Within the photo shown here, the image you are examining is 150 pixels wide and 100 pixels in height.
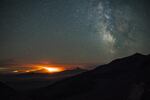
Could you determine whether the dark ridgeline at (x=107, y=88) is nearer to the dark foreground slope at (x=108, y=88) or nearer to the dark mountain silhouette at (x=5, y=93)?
the dark foreground slope at (x=108, y=88)

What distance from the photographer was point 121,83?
4944 cm

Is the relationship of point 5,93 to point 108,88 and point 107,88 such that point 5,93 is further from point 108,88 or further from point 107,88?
point 108,88

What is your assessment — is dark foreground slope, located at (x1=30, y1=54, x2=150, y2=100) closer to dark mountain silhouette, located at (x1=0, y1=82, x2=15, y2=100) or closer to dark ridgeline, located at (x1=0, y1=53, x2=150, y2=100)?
dark ridgeline, located at (x1=0, y1=53, x2=150, y2=100)

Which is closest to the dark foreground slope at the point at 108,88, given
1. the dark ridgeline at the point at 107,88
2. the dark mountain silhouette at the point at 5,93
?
the dark ridgeline at the point at 107,88

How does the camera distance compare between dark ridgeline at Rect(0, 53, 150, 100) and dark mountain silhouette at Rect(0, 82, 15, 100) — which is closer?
dark ridgeline at Rect(0, 53, 150, 100)

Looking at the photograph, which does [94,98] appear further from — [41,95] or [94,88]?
[41,95]

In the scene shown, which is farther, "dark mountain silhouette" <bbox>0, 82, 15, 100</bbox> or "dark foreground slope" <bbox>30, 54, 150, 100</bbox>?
"dark mountain silhouette" <bbox>0, 82, 15, 100</bbox>

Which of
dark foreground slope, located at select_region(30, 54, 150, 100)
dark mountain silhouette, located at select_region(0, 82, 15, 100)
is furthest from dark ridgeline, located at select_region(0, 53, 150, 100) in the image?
dark mountain silhouette, located at select_region(0, 82, 15, 100)

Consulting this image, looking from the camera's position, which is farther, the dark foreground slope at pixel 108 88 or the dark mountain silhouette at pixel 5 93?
the dark mountain silhouette at pixel 5 93

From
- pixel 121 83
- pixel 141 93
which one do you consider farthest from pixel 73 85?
pixel 141 93

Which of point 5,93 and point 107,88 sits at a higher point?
point 5,93

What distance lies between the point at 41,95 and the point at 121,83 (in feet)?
87.4

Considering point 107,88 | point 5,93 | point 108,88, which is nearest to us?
point 108,88

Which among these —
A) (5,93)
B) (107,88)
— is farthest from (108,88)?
(5,93)
